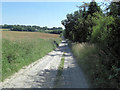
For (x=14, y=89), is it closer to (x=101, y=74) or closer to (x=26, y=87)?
(x=26, y=87)

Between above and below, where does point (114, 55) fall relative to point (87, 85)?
above

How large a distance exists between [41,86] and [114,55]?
132 inches

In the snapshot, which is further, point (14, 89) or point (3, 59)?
point (3, 59)

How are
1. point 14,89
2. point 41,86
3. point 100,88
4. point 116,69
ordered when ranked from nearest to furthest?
point 116,69 → point 100,88 → point 14,89 → point 41,86

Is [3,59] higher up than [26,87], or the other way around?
[3,59]

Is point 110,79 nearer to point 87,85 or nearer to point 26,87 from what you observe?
point 87,85

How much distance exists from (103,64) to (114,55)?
624 millimetres

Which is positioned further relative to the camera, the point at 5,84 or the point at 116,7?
the point at 5,84

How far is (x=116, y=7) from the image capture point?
5215 mm

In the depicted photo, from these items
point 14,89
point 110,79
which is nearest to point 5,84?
point 14,89

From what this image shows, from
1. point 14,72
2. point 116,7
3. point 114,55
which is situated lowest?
point 14,72

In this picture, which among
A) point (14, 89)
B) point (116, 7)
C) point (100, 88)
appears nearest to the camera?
point (100, 88)

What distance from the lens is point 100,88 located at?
4668mm

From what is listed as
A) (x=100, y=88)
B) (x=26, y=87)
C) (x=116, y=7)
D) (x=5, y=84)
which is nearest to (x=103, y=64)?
(x=100, y=88)
